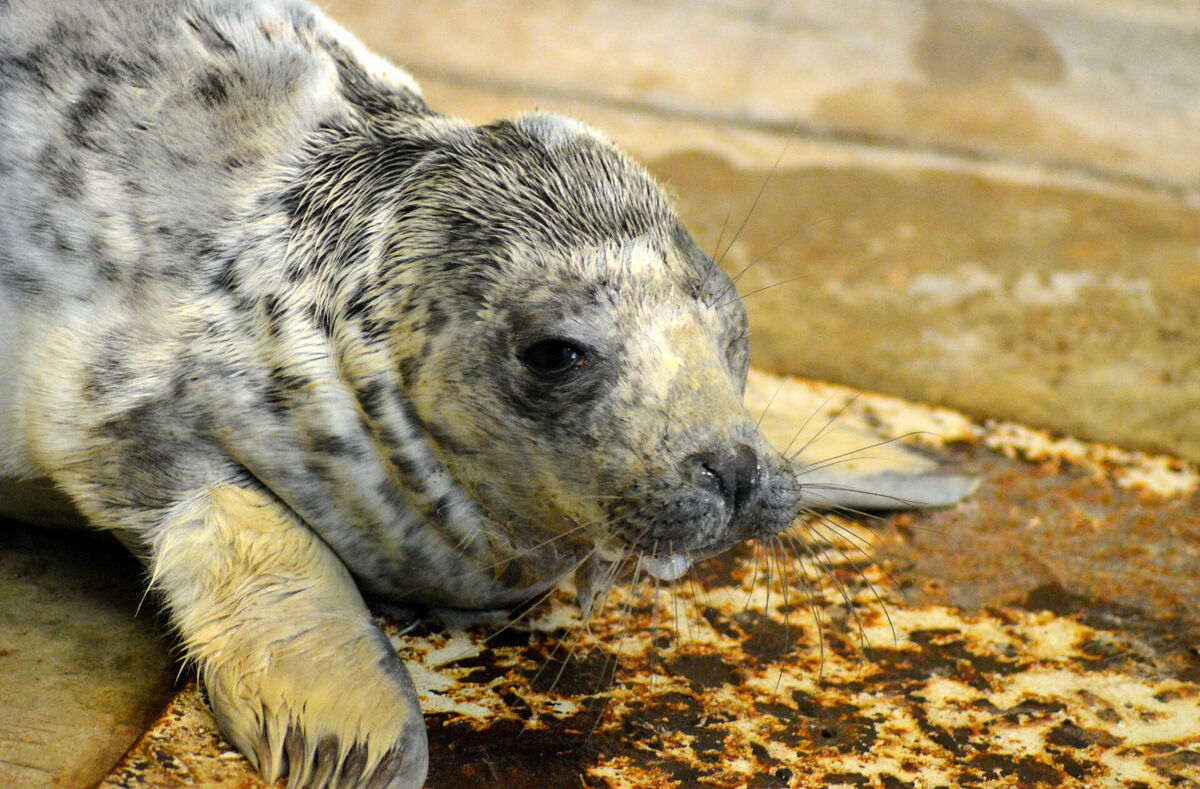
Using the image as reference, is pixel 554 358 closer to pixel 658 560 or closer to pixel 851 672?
pixel 658 560

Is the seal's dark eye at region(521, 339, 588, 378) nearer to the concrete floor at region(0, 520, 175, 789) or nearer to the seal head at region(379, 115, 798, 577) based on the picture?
the seal head at region(379, 115, 798, 577)

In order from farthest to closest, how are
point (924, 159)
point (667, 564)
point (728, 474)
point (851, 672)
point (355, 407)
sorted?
1. point (924, 159)
2. point (851, 672)
3. point (355, 407)
4. point (667, 564)
5. point (728, 474)

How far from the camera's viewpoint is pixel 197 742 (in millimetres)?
2283

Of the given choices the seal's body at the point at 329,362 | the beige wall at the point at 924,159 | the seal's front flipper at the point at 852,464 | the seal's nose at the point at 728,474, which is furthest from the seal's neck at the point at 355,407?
the beige wall at the point at 924,159

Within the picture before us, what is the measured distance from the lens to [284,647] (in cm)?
238

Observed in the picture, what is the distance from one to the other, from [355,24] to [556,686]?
4218mm

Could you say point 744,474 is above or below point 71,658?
above

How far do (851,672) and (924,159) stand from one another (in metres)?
3.19

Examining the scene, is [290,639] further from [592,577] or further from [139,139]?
[139,139]

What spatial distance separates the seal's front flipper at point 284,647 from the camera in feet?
7.27

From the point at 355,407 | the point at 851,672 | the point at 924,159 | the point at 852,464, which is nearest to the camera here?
the point at 355,407

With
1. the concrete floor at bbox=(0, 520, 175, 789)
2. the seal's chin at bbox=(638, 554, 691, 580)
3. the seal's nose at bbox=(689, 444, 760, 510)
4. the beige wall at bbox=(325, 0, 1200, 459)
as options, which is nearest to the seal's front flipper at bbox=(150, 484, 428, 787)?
the concrete floor at bbox=(0, 520, 175, 789)

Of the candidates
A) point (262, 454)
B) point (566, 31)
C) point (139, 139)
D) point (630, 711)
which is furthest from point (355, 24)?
point (630, 711)

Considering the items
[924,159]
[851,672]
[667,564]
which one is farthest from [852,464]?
[924,159]
